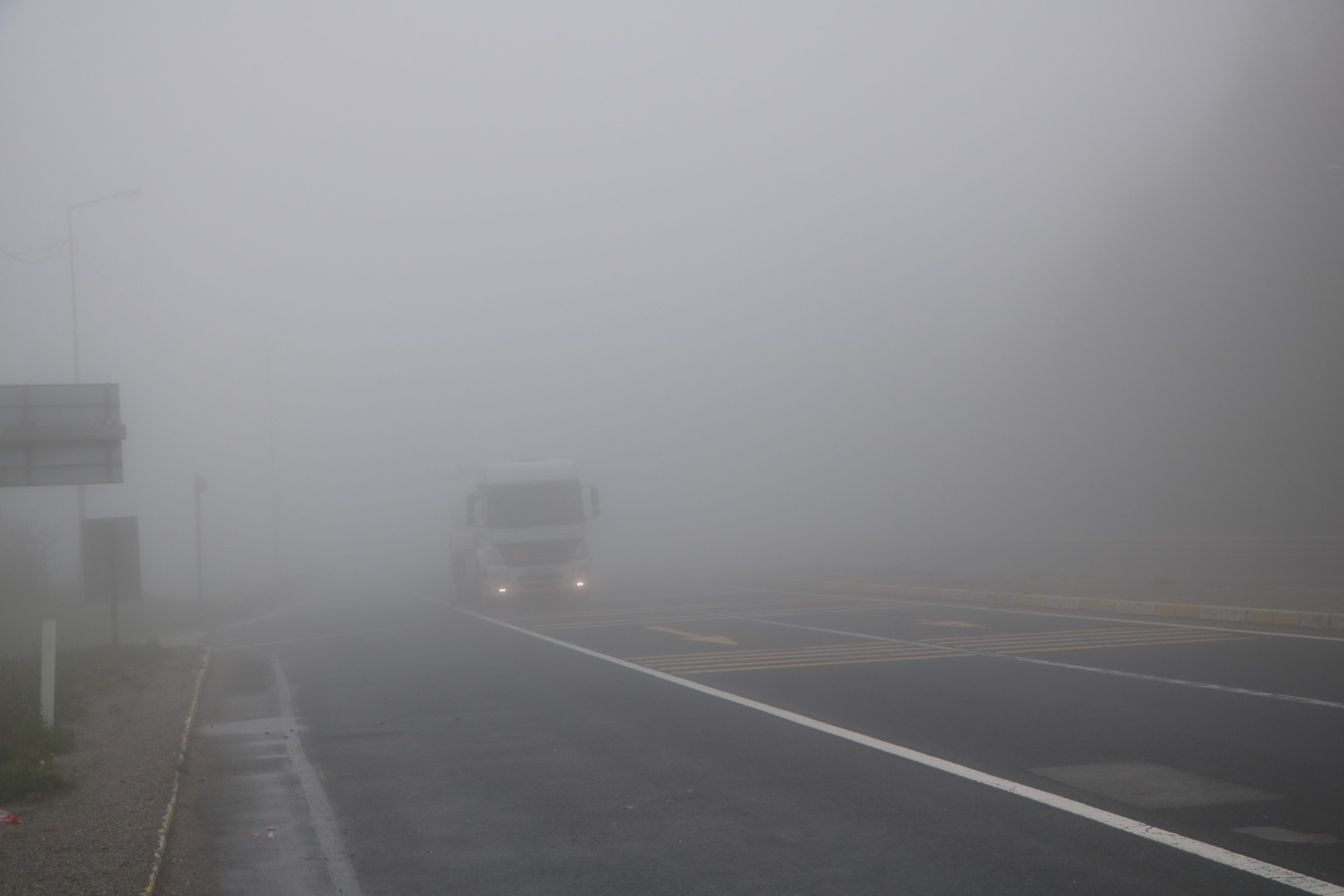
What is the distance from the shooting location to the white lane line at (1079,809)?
5.54 meters

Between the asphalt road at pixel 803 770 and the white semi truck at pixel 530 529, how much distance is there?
11564 millimetres

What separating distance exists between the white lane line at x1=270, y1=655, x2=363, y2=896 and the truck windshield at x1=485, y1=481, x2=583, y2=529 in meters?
17.3

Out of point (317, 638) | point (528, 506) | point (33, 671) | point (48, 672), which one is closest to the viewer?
point (48, 672)

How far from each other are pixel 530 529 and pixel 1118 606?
13.8 m

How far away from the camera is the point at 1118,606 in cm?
2016

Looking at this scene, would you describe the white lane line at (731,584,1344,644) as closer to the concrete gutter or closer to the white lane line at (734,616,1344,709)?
the concrete gutter

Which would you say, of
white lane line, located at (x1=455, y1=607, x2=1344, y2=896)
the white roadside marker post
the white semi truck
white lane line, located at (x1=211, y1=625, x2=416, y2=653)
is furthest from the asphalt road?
the white semi truck

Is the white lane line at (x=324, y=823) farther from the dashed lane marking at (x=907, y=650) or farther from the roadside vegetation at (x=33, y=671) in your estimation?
the dashed lane marking at (x=907, y=650)

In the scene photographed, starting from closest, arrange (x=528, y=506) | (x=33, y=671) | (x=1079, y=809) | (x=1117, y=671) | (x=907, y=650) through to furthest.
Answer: (x=1079, y=809)
(x=1117, y=671)
(x=33, y=671)
(x=907, y=650)
(x=528, y=506)

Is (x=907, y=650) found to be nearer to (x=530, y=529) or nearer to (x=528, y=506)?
(x=530, y=529)

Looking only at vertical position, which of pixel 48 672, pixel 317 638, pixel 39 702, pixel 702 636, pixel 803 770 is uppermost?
pixel 48 672

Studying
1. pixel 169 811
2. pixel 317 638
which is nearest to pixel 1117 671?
pixel 169 811

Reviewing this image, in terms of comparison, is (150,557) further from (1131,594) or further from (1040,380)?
(1131,594)

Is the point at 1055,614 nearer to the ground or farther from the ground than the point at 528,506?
nearer to the ground
